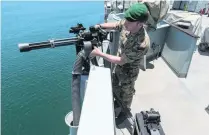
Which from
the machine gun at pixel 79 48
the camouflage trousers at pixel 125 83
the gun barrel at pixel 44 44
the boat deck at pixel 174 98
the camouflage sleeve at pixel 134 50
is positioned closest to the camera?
the gun barrel at pixel 44 44

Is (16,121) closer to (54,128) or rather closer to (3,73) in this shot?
(54,128)

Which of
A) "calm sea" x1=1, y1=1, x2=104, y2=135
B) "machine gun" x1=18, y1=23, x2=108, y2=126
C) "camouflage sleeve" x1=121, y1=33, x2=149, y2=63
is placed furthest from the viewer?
"calm sea" x1=1, y1=1, x2=104, y2=135

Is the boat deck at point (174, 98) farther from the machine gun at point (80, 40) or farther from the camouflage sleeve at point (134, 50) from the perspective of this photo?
the machine gun at point (80, 40)

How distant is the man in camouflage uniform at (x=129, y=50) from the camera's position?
2098 mm

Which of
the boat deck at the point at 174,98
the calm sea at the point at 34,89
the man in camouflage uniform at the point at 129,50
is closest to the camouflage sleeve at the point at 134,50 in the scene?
the man in camouflage uniform at the point at 129,50

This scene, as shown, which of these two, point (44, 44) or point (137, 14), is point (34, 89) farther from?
point (137, 14)

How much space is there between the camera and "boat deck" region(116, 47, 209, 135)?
3.15 meters

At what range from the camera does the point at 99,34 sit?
7.26ft

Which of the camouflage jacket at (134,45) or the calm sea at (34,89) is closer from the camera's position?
the camouflage jacket at (134,45)

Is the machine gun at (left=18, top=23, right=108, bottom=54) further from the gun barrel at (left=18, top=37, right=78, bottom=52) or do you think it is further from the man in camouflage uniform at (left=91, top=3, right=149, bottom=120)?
the man in camouflage uniform at (left=91, top=3, right=149, bottom=120)

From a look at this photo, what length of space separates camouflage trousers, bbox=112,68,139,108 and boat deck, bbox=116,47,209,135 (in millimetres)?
432

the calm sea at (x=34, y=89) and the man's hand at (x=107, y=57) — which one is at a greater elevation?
the man's hand at (x=107, y=57)

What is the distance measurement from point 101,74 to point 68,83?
36.9 ft

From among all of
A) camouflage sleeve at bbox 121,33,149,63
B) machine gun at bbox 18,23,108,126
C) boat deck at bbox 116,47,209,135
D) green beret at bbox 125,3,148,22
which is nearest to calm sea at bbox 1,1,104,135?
boat deck at bbox 116,47,209,135
